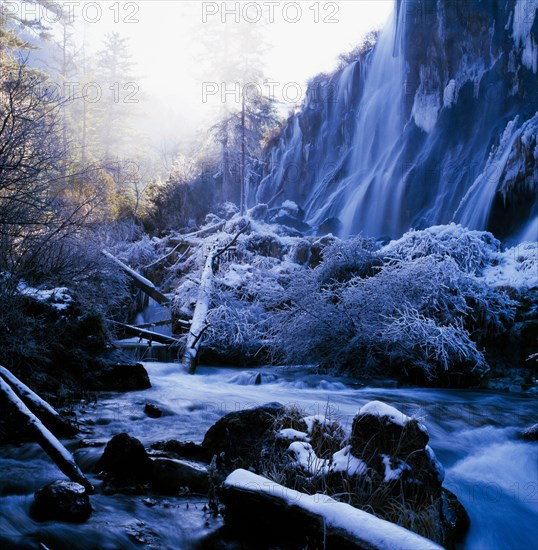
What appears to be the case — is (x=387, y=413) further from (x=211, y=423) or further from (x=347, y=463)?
(x=211, y=423)

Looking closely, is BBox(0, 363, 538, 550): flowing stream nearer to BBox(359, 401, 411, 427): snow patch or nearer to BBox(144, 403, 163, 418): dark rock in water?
BBox(144, 403, 163, 418): dark rock in water

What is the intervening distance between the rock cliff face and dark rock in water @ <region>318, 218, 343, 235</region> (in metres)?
0.21

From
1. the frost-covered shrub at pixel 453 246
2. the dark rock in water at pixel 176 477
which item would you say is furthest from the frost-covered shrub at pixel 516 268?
the dark rock in water at pixel 176 477

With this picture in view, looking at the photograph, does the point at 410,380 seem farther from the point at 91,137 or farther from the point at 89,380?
the point at 91,137

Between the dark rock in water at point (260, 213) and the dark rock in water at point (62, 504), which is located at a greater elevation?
the dark rock in water at point (260, 213)

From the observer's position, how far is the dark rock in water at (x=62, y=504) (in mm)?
3793

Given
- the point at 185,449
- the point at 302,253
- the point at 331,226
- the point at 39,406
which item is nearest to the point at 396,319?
the point at 185,449

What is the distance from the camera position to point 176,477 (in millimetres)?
4520

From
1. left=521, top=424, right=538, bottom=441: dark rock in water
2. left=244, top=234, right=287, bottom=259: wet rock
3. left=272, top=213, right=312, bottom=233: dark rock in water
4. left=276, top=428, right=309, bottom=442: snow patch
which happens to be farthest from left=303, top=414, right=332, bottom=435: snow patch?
left=272, top=213, right=312, bottom=233: dark rock in water

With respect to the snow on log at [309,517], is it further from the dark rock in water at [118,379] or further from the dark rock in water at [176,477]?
the dark rock in water at [118,379]

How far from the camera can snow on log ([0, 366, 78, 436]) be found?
15.7ft

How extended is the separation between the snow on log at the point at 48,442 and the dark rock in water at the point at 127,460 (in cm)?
35

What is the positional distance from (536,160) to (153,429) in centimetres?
1131

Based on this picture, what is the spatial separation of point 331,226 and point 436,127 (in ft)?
16.7
